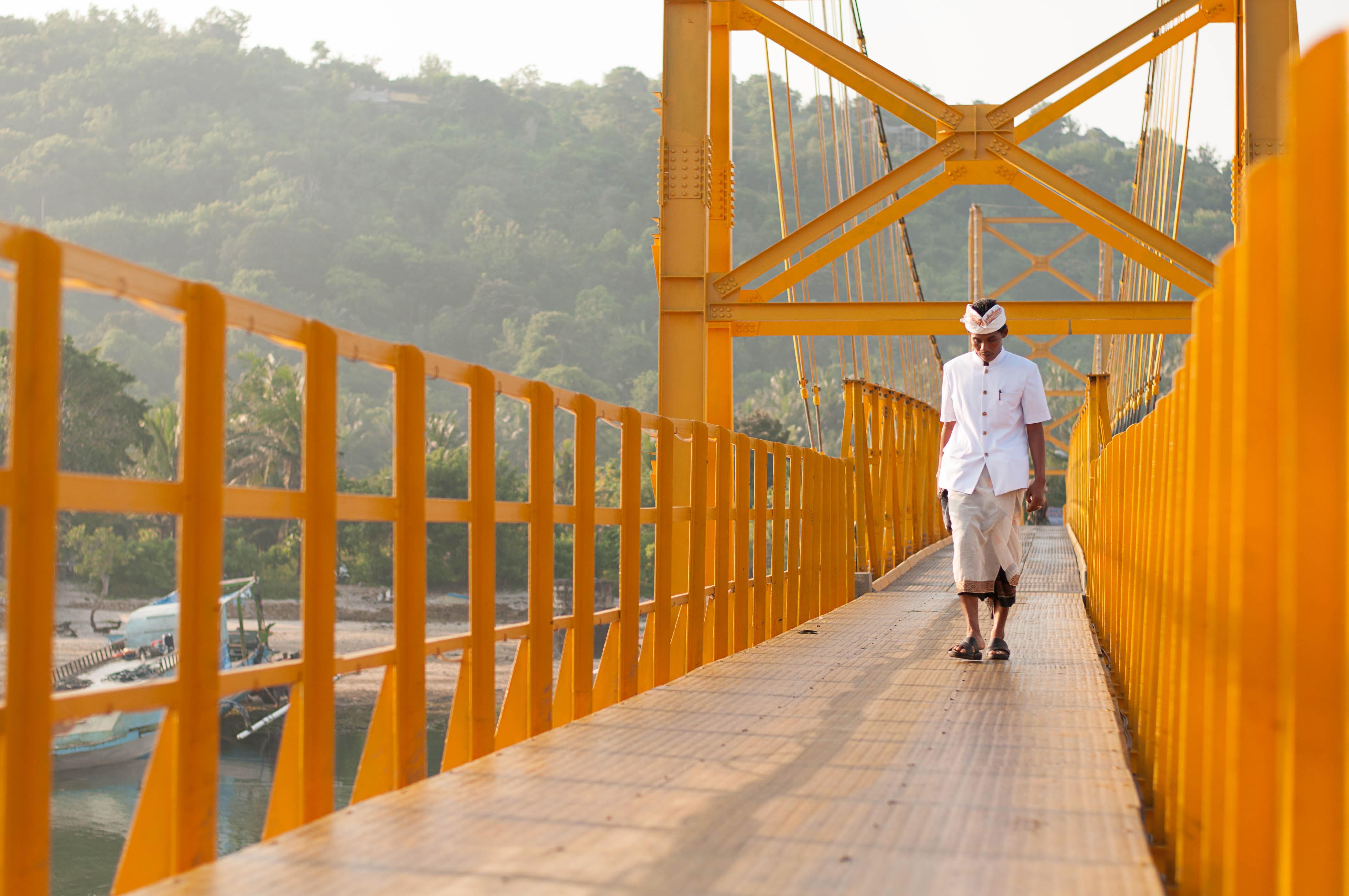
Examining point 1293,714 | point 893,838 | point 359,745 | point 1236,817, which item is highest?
point 1293,714

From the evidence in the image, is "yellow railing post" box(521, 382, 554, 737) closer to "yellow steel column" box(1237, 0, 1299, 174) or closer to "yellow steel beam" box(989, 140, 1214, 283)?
"yellow steel beam" box(989, 140, 1214, 283)

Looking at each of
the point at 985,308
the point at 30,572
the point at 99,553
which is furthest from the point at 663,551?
the point at 99,553

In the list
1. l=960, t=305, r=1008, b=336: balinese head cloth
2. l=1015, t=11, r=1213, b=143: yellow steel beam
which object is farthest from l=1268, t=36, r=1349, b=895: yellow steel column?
l=1015, t=11, r=1213, b=143: yellow steel beam

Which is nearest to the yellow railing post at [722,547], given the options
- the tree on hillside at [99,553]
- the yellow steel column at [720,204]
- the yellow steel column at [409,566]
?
the yellow steel column at [409,566]

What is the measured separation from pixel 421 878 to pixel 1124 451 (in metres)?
3.06

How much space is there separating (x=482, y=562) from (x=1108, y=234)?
8.22m

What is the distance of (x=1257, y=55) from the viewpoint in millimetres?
9445

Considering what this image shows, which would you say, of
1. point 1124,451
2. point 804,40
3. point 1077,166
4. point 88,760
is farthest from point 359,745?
point 1077,166

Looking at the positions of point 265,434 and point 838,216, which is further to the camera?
point 265,434

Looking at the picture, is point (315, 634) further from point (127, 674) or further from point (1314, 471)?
point (127, 674)

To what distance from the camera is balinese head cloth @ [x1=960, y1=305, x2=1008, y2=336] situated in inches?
207

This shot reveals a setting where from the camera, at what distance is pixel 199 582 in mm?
2322

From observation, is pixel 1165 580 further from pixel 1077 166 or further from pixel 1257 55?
pixel 1077 166

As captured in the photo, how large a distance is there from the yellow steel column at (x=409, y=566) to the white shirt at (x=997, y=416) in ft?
9.08
